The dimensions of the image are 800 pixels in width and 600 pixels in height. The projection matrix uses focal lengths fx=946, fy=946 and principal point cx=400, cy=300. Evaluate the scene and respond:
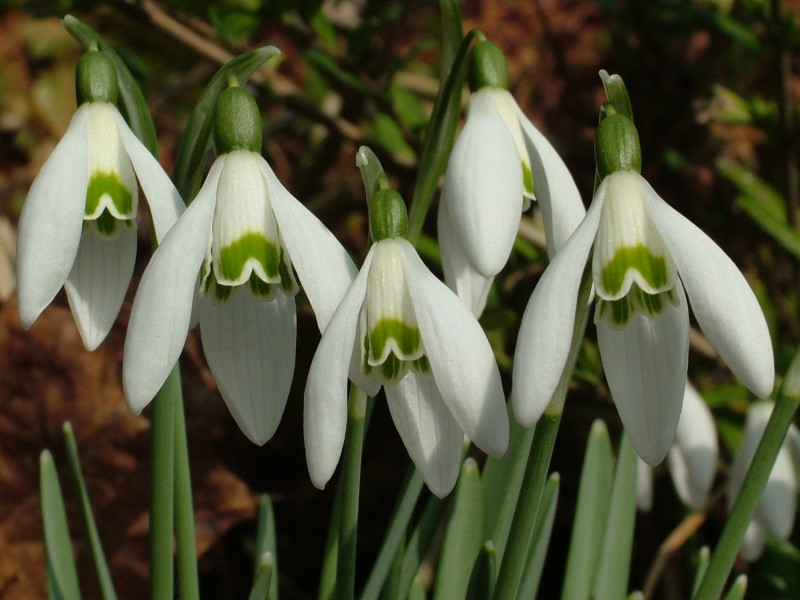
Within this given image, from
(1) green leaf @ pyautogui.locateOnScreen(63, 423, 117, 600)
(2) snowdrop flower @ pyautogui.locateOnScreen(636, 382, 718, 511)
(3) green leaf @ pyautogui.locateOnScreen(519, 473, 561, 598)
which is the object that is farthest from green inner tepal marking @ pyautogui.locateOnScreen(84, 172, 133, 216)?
(2) snowdrop flower @ pyautogui.locateOnScreen(636, 382, 718, 511)

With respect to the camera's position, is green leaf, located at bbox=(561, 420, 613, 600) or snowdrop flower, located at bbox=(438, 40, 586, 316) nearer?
snowdrop flower, located at bbox=(438, 40, 586, 316)

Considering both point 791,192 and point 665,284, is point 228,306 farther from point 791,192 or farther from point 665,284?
point 791,192

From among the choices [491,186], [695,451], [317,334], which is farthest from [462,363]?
[317,334]

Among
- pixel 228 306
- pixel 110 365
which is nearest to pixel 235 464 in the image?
pixel 110 365

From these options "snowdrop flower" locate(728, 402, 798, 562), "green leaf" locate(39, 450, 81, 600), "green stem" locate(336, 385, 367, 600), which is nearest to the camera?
"green stem" locate(336, 385, 367, 600)

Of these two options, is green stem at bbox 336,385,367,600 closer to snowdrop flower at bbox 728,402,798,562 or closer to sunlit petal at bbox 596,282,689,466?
sunlit petal at bbox 596,282,689,466

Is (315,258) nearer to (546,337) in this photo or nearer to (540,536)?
(546,337)
